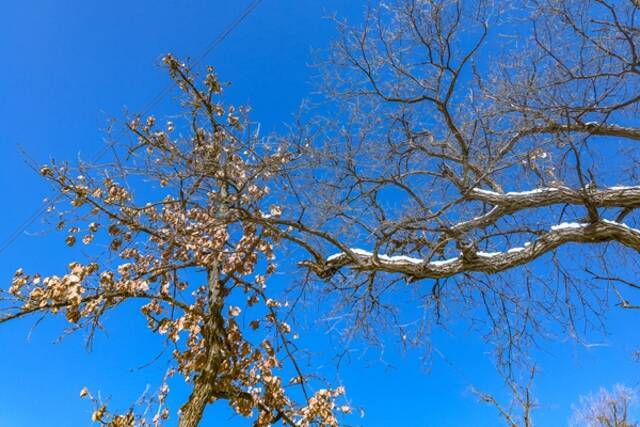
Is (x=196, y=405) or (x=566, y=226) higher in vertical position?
(x=566, y=226)

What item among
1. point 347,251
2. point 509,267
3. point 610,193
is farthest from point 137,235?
point 610,193

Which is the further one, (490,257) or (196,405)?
(196,405)

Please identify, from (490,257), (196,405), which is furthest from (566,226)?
(196,405)

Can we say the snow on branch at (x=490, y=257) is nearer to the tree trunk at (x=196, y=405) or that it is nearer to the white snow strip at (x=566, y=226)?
the white snow strip at (x=566, y=226)

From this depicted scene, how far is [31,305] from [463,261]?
4.19m

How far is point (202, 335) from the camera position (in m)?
5.30

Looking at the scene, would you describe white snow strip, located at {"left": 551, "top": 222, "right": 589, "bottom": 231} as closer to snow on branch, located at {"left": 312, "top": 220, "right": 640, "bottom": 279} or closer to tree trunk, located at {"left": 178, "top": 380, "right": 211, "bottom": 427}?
snow on branch, located at {"left": 312, "top": 220, "right": 640, "bottom": 279}

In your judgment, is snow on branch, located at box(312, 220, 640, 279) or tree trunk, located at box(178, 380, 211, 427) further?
tree trunk, located at box(178, 380, 211, 427)

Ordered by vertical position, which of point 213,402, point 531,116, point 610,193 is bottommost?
point 213,402

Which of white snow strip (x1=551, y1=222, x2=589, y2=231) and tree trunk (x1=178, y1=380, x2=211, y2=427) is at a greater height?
white snow strip (x1=551, y1=222, x2=589, y2=231)

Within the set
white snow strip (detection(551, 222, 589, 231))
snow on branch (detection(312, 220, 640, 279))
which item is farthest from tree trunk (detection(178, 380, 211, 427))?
white snow strip (detection(551, 222, 589, 231))

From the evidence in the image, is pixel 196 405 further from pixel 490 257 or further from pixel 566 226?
pixel 566 226

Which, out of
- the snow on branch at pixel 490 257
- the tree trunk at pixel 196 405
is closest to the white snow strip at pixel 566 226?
the snow on branch at pixel 490 257

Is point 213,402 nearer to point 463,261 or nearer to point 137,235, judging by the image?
point 137,235
